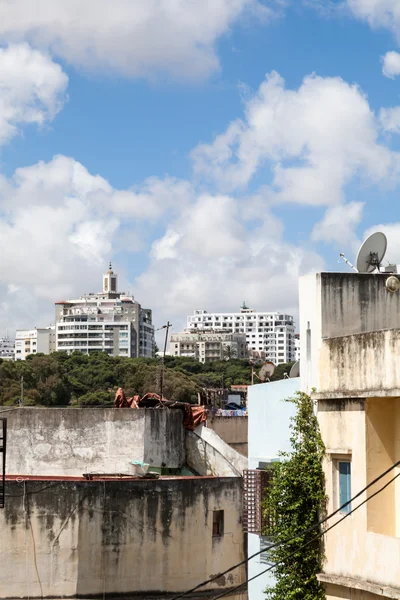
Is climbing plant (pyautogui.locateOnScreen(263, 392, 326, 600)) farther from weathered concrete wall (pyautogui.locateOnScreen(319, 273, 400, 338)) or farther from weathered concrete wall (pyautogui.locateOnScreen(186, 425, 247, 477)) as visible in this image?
weathered concrete wall (pyautogui.locateOnScreen(186, 425, 247, 477))

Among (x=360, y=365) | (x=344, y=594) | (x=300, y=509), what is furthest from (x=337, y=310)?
(x=344, y=594)

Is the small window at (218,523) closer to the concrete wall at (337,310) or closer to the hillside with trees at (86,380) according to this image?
the concrete wall at (337,310)

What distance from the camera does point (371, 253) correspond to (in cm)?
1802

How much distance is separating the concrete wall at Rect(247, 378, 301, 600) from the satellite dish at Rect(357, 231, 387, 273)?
2603 mm

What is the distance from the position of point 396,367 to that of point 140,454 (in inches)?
611

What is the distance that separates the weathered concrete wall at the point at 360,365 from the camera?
538 inches

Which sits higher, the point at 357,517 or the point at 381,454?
the point at 381,454

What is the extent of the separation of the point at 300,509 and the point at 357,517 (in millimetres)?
1464

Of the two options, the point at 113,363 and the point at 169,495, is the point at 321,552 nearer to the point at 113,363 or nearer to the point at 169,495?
the point at 169,495

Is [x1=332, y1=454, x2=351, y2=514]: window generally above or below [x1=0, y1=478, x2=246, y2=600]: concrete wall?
above

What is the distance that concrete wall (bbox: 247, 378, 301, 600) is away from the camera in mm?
17578

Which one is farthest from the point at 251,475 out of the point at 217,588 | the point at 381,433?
the point at 217,588

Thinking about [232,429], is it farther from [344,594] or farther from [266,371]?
[344,594]

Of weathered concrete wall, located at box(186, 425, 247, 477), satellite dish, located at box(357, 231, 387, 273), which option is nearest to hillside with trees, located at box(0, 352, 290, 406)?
weathered concrete wall, located at box(186, 425, 247, 477)
